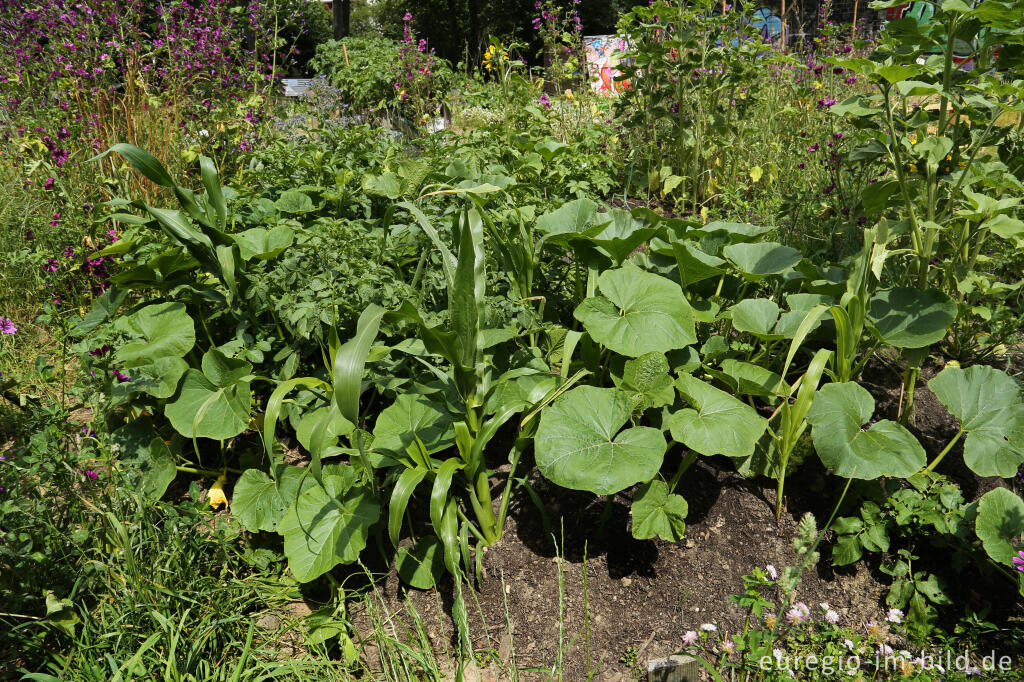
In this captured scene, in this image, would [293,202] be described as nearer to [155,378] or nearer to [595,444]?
[155,378]

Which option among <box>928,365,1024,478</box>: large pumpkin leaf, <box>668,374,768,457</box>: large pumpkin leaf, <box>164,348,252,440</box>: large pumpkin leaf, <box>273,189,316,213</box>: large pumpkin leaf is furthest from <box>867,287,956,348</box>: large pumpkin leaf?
<box>273,189,316,213</box>: large pumpkin leaf

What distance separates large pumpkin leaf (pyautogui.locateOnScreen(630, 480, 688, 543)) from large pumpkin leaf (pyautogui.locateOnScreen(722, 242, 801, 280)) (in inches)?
30.0

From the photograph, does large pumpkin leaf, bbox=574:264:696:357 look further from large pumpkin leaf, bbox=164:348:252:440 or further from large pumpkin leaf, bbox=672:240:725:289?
large pumpkin leaf, bbox=164:348:252:440

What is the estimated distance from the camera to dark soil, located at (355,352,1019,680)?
1.59m

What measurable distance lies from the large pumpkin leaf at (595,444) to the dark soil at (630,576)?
0.65 ft

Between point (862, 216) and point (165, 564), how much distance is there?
2761 millimetres

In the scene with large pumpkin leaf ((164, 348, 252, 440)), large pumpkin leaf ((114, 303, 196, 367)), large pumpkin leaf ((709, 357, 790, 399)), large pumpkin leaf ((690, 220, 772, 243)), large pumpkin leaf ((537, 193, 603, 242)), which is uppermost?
large pumpkin leaf ((537, 193, 603, 242))

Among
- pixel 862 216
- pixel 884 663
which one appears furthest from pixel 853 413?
pixel 862 216

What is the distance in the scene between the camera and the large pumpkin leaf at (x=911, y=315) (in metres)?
1.78

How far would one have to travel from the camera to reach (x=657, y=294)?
6.27 ft

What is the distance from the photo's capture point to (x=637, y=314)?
1.85m

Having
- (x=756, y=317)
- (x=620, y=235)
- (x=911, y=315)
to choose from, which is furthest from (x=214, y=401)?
(x=911, y=315)

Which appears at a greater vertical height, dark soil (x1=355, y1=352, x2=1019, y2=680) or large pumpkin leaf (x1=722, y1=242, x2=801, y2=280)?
large pumpkin leaf (x1=722, y1=242, x2=801, y2=280)

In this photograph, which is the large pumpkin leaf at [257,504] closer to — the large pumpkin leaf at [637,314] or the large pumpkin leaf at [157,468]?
the large pumpkin leaf at [157,468]
